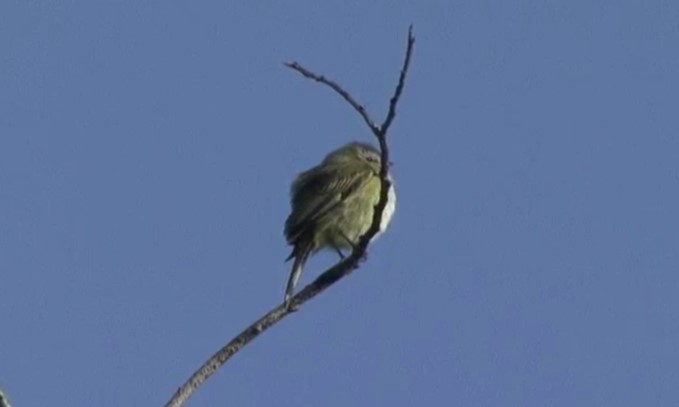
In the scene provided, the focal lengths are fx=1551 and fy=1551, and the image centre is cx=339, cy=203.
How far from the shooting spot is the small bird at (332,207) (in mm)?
11359

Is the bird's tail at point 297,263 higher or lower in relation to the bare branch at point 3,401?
higher

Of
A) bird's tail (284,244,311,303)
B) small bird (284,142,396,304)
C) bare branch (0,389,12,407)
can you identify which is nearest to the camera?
bare branch (0,389,12,407)

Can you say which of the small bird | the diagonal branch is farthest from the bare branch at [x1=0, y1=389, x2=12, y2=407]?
the small bird

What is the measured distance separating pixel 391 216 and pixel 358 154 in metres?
1.67

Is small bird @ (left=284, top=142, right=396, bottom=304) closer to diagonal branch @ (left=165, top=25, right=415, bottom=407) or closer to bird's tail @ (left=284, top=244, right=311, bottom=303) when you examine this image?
bird's tail @ (left=284, top=244, right=311, bottom=303)

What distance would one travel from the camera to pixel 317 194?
38.7ft

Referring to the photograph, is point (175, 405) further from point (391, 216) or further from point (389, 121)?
point (391, 216)

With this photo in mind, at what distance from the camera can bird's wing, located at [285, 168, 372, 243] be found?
37.4 ft

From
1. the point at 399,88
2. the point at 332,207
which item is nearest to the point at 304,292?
the point at 399,88

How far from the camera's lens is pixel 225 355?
5.78 m

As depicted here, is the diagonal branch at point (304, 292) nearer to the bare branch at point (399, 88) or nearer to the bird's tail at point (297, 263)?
the bare branch at point (399, 88)

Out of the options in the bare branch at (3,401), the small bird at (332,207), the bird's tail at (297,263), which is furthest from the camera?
the small bird at (332,207)

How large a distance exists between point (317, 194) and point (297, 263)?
1.01 metres

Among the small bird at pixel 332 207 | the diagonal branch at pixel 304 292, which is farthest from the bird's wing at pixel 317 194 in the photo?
the diagonal branch at pixel 304 292
